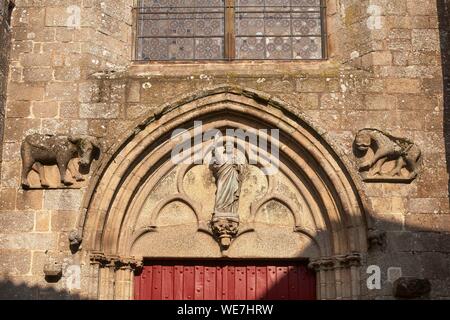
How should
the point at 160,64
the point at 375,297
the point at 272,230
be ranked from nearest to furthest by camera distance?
1. the point at 375,297
2. the point at 272,230
3. the point at 160,64

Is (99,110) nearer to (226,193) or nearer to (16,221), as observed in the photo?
(16,221)

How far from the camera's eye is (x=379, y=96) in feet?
27.1

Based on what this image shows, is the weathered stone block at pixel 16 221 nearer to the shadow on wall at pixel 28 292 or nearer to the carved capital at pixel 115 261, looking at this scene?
the shadow on wall at pixel 28 292

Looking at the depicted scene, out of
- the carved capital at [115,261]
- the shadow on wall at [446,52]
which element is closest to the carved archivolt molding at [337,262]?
the shadow on wall at [446,52]

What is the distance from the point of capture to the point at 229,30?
8.98 m

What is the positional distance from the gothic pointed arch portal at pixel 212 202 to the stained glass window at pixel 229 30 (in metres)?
0.87

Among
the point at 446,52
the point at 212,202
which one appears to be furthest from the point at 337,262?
the point at 446,52

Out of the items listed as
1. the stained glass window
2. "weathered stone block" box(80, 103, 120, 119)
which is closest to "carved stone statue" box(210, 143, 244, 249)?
"weathered stone block" box(80, 103, 120, 119)

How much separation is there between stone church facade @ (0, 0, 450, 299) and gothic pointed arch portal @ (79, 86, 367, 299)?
0.01m

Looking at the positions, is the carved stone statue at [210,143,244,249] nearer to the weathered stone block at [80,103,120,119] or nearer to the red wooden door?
the red wooden door

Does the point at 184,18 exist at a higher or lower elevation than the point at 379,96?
higher

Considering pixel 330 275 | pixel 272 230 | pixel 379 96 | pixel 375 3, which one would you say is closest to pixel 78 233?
pixel 272 230

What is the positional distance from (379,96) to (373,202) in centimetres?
113

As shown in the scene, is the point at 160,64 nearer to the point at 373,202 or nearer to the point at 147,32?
the point at 147,32
